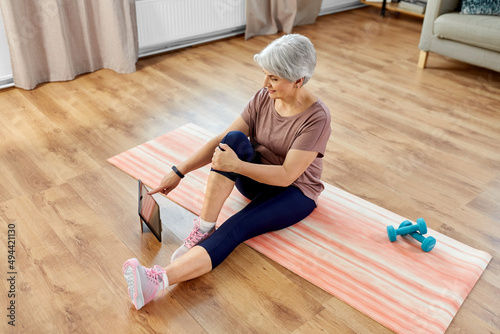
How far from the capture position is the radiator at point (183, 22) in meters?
3.48

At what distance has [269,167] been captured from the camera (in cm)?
169

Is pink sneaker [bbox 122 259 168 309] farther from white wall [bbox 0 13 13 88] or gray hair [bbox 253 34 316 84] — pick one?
white wall [bbox 0 13 13 88]

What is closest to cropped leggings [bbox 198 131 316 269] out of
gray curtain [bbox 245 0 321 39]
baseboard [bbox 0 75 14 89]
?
baseboard [bbox 0 75 14 89]

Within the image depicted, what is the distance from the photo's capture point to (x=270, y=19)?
4.16m

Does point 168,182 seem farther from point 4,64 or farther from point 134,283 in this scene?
point 4,64

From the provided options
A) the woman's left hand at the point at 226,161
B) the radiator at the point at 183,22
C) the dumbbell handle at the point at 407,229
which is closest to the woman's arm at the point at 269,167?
the woman's left hand at the point at 226,161

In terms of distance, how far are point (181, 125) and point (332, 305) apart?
149cm

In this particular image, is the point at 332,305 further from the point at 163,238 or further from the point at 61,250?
the point at 61,250

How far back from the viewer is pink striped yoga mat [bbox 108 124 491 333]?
1.61 m

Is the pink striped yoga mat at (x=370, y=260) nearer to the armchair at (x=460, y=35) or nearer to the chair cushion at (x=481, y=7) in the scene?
the armchair at (x=460, y=35)

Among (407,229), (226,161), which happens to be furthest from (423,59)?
(226,161)

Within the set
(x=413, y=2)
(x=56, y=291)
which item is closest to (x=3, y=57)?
(x=56, y=291)

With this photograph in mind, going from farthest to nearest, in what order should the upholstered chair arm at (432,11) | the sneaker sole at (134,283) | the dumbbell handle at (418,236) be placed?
1. the upholstered chair arm at (432,11)
2. the dumbbell handle at (418,236)
3. the sneaker sole at (134,283)

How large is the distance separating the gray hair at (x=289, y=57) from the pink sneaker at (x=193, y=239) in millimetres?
652
